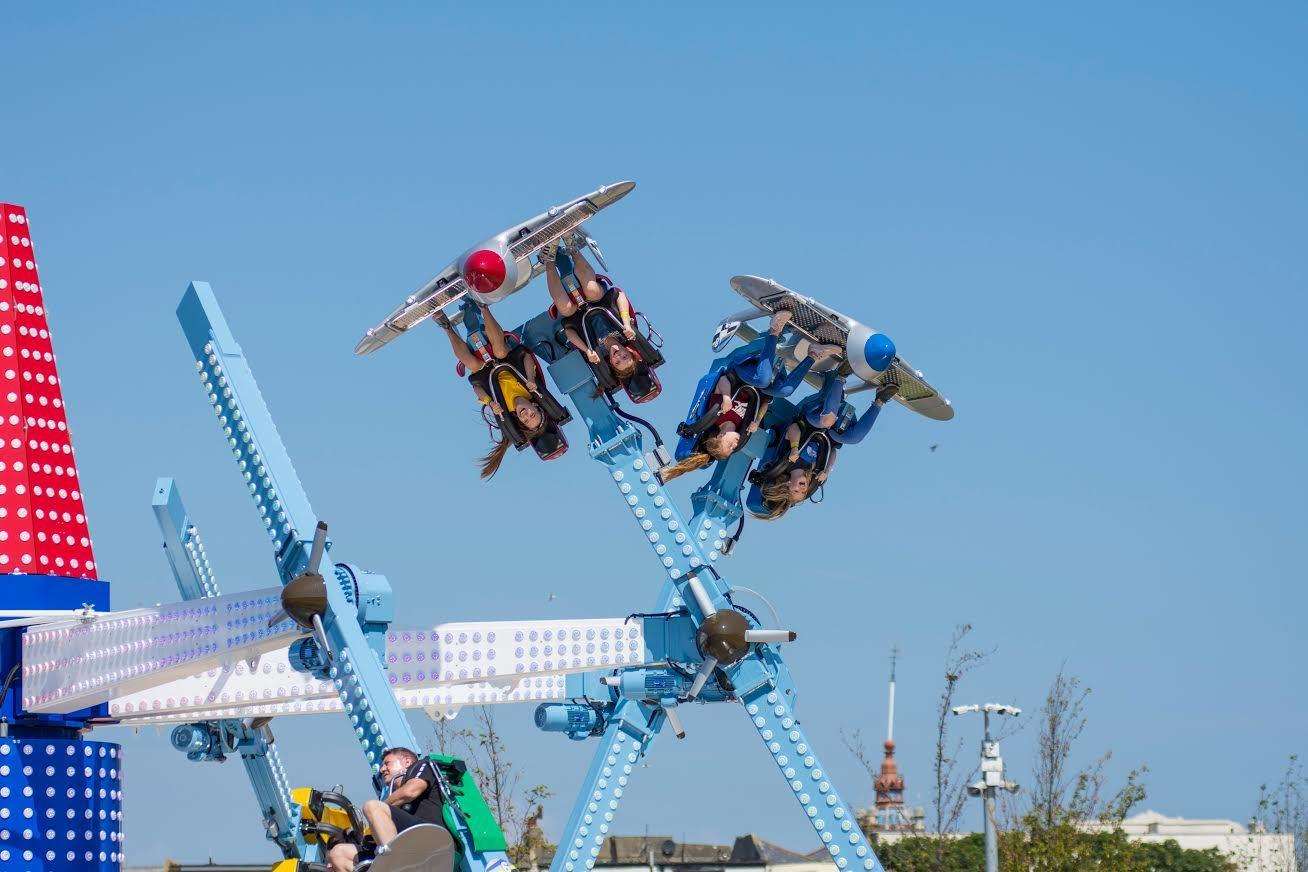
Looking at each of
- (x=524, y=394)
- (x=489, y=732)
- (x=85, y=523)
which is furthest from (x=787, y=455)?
(x=489, y=732)

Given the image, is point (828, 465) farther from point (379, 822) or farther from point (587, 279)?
point (379, 822)

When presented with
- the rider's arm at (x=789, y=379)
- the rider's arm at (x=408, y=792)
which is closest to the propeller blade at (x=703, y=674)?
the rider's arm at (x=789, y=379)

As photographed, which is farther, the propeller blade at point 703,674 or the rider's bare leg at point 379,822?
the propeller blade at point 703,674

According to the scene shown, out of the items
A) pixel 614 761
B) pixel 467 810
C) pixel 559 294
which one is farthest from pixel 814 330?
pixel 467 810

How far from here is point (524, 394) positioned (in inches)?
563

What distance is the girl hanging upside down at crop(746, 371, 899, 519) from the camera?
15477 millimetres

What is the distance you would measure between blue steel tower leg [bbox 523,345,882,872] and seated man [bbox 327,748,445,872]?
400cm

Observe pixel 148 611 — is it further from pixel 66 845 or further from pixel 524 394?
pixel 524 394

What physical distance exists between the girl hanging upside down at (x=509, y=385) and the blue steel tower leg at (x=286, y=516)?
163cm

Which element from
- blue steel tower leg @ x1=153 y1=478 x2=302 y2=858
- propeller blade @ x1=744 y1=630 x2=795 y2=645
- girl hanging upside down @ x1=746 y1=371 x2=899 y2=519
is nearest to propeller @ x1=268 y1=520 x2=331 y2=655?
propeller blade @ x1=744 y1=630 x2=795 y2=645

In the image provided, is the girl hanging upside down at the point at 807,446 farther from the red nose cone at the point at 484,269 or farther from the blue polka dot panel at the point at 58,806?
the blue polka dot panel at the point at 58,806

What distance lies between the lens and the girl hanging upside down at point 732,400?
14.7m

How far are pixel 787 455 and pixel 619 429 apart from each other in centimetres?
188

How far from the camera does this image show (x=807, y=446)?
51.2ft
